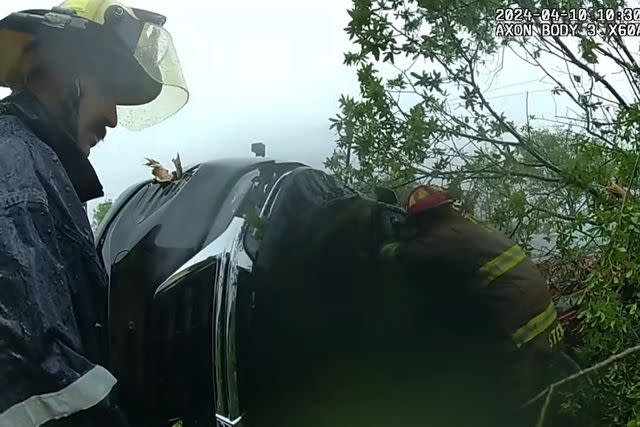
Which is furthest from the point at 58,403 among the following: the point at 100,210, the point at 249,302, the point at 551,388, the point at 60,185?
the point at 100,210

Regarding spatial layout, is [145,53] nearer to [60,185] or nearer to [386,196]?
[60,185]

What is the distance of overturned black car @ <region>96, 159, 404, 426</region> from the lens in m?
1.77

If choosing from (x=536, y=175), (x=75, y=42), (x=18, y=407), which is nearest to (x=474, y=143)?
(x=536, y=175)

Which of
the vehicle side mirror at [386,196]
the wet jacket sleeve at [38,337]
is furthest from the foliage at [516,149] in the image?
the wet jacket sleeve at [38,337]

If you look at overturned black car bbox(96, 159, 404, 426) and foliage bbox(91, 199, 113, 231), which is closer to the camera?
overturned black car bbox(96, 159, 404, 426)

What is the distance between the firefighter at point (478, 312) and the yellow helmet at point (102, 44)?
757mm

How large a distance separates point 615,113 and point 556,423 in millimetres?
933

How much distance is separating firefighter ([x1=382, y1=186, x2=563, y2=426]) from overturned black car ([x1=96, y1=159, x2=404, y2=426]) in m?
0.12

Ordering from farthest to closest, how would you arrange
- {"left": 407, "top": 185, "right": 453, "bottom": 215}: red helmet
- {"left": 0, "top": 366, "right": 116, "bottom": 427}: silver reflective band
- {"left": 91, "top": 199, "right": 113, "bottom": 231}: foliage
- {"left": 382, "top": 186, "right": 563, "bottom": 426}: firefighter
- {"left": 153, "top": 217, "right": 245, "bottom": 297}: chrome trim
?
{"left": 91, "top": 199, "right": 113, "bottom": 231}: foliage, {"left": 153, "top": 217, "right": 245, "bottom": 297}: chrome trim, {"left": 407, "top": 185, "right": 453, "bottom": 215}: red helmet, {"left": 382, "top": 186, "right": 563, "bottom": 426}: firefighter, {"left": 0, "top": 366, "right": 116, "bottom": 427}: silver reflective band

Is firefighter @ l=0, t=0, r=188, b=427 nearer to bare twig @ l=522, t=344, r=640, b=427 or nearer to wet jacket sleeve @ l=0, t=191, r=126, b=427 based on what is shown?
wet jacket sleeve @ l=0, t=191, r=126, b=427

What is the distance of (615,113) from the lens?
2.08 meters

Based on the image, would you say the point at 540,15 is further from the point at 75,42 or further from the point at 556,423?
the point at 75,42

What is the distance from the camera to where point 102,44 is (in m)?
1.70

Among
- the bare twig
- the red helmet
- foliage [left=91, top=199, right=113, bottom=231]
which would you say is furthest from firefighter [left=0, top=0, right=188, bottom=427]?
the bare twig
